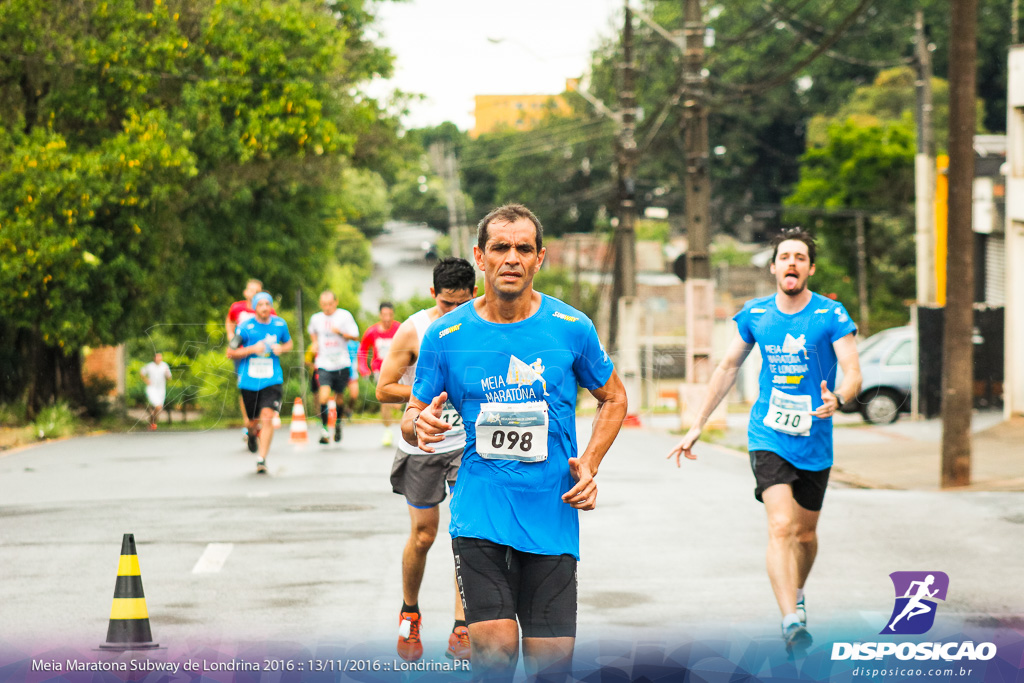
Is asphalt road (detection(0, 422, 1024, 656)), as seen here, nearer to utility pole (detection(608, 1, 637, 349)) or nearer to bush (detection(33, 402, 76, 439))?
bush (detection(33, 402, 76, 439))

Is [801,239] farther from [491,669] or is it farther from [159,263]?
[159,263]

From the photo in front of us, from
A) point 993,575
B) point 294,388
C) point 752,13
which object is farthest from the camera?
point 752,13

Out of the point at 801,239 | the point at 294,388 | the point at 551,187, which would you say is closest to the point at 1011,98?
the point at 294,388

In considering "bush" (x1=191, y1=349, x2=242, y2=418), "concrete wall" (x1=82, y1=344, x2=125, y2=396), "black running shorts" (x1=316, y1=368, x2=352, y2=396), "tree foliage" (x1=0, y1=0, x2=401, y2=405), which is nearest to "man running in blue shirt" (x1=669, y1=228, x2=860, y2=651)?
"bush" (x1=191, y1=349, x2=242, y2=418)

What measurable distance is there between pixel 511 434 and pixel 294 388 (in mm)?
11753

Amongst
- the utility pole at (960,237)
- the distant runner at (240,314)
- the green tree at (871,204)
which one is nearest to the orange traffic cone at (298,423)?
the distant runner at (240,314)

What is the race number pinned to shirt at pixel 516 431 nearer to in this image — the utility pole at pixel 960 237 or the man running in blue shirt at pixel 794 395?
the man running in blue shirt at pixel 794 395

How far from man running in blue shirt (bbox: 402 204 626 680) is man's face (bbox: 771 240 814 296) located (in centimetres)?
259

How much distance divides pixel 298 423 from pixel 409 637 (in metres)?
10.6

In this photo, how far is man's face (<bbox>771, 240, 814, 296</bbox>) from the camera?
22.9 ft

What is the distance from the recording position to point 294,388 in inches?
632

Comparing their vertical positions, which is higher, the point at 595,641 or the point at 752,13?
the point at 752,13

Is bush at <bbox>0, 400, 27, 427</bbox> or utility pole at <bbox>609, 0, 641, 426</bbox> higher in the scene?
utility pole at <bbox>609, 0, 641, 426</bbox>

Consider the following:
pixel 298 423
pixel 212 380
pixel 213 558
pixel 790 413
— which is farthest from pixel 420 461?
pixel 298 423
